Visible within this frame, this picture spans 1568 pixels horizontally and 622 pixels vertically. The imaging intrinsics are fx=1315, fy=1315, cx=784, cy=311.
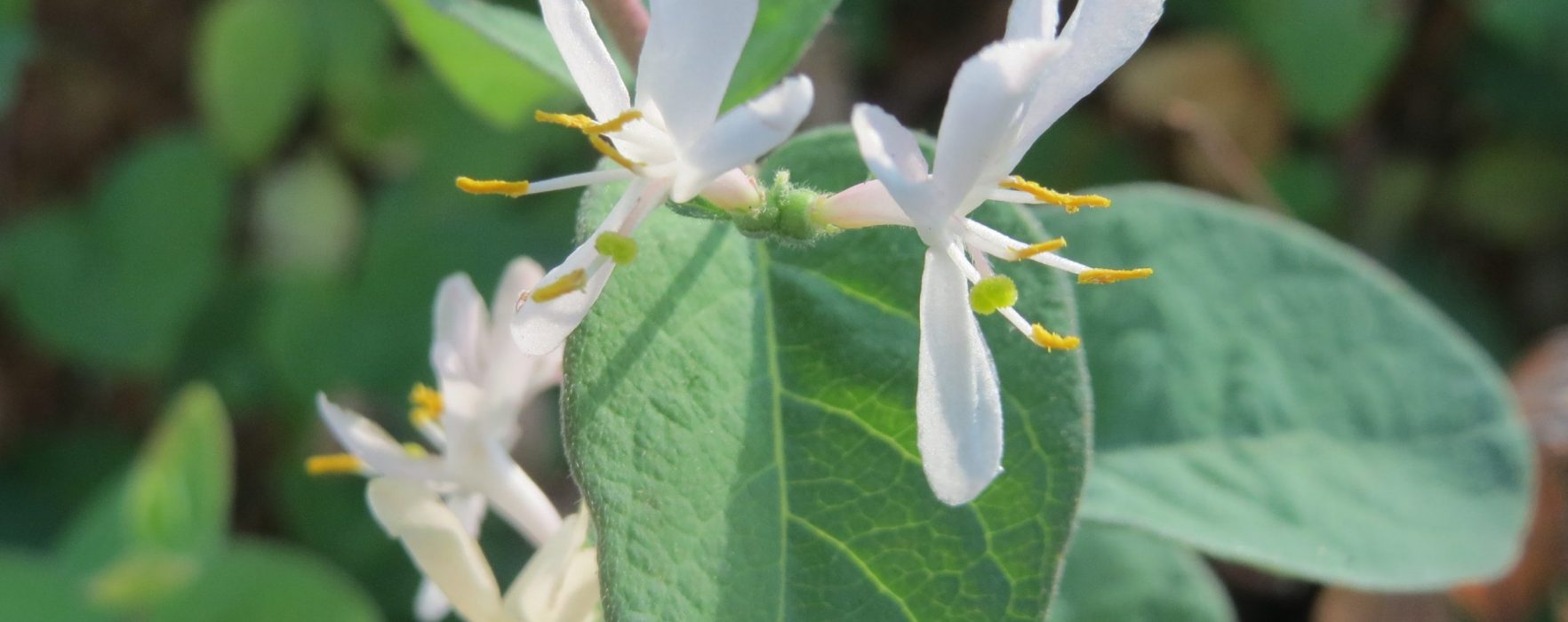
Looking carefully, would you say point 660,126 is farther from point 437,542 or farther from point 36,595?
point 36,595

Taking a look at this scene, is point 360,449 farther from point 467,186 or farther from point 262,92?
point 262,92

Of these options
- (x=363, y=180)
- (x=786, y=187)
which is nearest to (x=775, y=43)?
(x=786, y=187)

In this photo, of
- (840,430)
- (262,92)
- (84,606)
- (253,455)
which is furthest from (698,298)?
(253,455)

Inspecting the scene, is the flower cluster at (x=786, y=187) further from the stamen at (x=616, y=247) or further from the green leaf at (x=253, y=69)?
the green leaf at (x=253, y=69)

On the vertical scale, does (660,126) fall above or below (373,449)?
above

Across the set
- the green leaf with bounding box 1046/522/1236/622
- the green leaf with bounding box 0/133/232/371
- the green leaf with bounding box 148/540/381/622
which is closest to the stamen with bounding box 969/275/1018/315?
the green leaf with bounding box 1046/522/1236/622

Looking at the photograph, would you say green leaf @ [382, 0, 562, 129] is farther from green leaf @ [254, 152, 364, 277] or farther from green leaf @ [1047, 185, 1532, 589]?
green leaf @ [254, 152, 364, 277]

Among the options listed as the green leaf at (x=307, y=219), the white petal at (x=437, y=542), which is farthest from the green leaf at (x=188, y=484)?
the white petal at (x=437, y=542)
